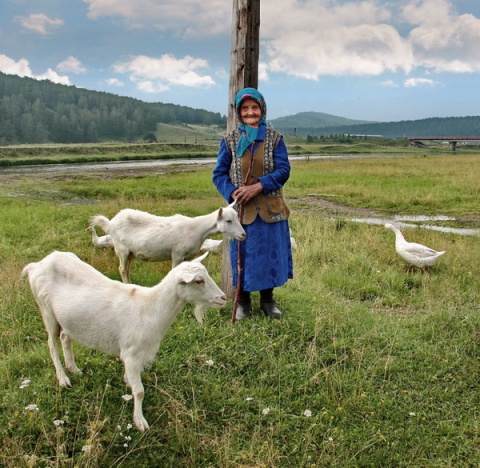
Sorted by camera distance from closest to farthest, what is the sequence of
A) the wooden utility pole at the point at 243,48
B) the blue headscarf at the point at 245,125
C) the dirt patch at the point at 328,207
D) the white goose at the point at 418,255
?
the blue headscarf at the point at 245,125, the wooden utility pole at the point at 243,48, the white goose at the point at 418,255, the dirt patch at the point at 328,207

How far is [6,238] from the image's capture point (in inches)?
427

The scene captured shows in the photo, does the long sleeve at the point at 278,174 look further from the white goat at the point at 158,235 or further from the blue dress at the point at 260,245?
the white goat at the point at 158,235

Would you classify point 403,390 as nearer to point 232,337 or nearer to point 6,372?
point 232,337

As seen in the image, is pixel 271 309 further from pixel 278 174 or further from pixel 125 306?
pixel 125 306

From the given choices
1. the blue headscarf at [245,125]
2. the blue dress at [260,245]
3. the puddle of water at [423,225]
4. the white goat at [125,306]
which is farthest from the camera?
the puddle of water at [423,225]

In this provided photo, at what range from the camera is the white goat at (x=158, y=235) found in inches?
253

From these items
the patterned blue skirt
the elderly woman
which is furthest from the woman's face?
the patterned blue skirt

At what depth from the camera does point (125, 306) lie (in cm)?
403

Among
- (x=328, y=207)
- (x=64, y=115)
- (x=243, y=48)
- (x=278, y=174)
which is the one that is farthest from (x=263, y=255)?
(x=64, y=115)

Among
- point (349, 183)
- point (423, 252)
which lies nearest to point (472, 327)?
point (423, 252)

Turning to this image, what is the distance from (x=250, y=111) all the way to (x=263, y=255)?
1675 millimetres

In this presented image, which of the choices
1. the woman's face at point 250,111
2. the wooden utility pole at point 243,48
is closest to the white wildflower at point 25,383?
the woman's face at point 250,111

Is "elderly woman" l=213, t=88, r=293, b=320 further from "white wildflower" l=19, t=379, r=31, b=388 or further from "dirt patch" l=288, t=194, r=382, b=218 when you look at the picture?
"dirt patch" l=288, t=194, r=382, b=218

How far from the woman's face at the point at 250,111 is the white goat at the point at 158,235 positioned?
1.35m
